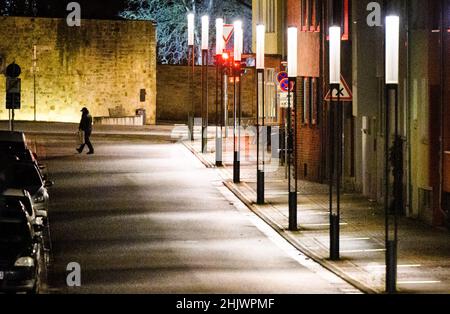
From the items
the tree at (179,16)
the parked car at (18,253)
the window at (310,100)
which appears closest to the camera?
the parked car at (18,253)

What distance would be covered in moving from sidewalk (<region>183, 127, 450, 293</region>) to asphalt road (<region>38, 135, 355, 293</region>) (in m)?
0.38

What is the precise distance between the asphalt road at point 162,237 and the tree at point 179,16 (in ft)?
149

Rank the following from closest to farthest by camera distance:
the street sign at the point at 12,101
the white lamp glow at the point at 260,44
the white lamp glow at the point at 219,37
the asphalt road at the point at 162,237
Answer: the asphalt road at the point at 162,237
the white lamp glow at the point at 260,44
the street sign at the point at 12,101
the white lamp glow at the point at 219,37

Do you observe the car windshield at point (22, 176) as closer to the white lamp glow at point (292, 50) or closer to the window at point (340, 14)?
the white lamp glow at point (292, 50)

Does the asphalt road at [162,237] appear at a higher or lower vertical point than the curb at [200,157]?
lower

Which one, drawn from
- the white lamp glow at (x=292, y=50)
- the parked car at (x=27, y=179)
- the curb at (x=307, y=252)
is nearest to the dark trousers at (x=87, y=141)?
the curb at (x=307, y=252)

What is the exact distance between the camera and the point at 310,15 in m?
36.8

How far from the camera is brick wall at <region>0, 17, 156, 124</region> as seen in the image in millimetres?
65688

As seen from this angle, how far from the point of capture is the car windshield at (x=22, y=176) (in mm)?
24578

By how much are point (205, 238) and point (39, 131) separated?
104 ft

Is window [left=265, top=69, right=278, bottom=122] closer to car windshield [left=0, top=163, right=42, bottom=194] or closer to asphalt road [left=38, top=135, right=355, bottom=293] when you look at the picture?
asphalt road [left=38, top=135, right=355, bottom=293]

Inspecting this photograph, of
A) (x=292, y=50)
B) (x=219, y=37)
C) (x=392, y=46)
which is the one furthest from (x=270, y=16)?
(x=392, y=46)

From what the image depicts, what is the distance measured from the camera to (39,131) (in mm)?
55062

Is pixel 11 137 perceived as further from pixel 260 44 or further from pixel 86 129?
pixel 86 129
